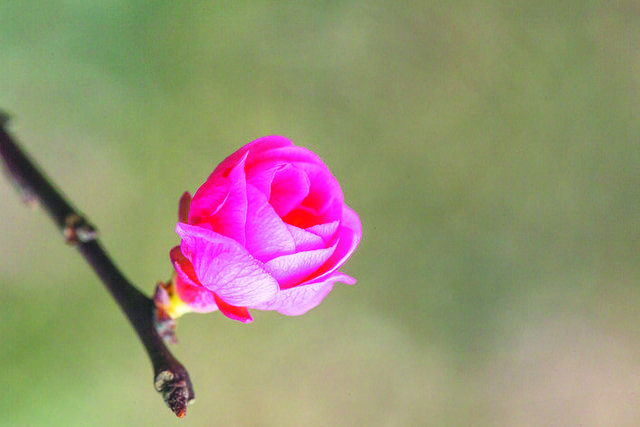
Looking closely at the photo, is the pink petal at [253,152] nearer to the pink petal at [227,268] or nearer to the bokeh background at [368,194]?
the pink petal at [227,268]

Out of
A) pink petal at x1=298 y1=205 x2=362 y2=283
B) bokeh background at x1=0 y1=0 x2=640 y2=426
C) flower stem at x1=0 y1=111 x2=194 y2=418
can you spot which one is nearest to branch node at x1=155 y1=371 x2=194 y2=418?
flower stem at x1=0 y1=111 x2=194 y2=418

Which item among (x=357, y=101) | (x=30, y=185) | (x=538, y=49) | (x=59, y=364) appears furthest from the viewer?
(x=538, y=49)

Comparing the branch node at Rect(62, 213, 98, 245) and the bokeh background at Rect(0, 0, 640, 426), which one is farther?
the bokeh background at Rect(0, 0, 640, 426)

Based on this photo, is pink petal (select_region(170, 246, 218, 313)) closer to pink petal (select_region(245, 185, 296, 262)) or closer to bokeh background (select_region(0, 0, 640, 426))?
pink petal (select_region(245, 185, 296, 262))

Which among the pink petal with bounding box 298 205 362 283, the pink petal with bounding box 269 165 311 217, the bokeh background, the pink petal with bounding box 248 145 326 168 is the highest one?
the pink petal with bounding box 248 145 326 168

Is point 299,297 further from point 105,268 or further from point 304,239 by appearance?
point 105,268

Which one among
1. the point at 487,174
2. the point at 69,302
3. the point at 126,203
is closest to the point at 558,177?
the point at 487,174

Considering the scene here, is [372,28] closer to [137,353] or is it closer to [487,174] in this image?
[487,174]
